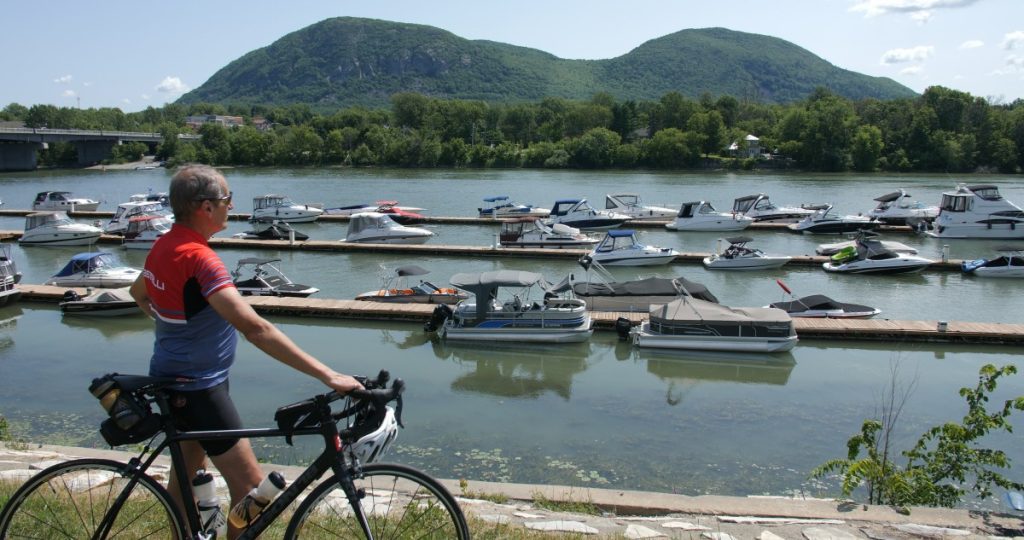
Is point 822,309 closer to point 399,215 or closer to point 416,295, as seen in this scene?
point 416,295

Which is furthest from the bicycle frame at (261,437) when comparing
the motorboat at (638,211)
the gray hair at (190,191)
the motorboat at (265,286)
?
the motorboat at (638,211)

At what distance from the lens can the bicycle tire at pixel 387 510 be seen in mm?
4004

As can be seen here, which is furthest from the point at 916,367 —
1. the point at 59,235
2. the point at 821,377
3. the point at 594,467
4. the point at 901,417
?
the point at 59,235

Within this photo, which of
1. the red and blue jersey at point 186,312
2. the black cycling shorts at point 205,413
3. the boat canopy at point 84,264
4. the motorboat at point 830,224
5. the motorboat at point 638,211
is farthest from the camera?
the motorboat at point 638,211

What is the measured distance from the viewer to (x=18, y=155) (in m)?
126

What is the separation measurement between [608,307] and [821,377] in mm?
7338

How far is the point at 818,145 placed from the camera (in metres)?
116

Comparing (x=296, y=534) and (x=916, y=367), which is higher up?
(x=296, y=534)

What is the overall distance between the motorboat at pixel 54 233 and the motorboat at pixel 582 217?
87.9 ft

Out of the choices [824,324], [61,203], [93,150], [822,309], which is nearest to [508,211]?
[822,309]

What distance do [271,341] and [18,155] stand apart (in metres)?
148

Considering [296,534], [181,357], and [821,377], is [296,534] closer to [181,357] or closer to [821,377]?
[181,357]

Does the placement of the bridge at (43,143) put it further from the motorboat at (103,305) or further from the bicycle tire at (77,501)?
the bicycle tire at (77,501)

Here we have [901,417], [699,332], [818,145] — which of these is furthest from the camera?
[818,145]
